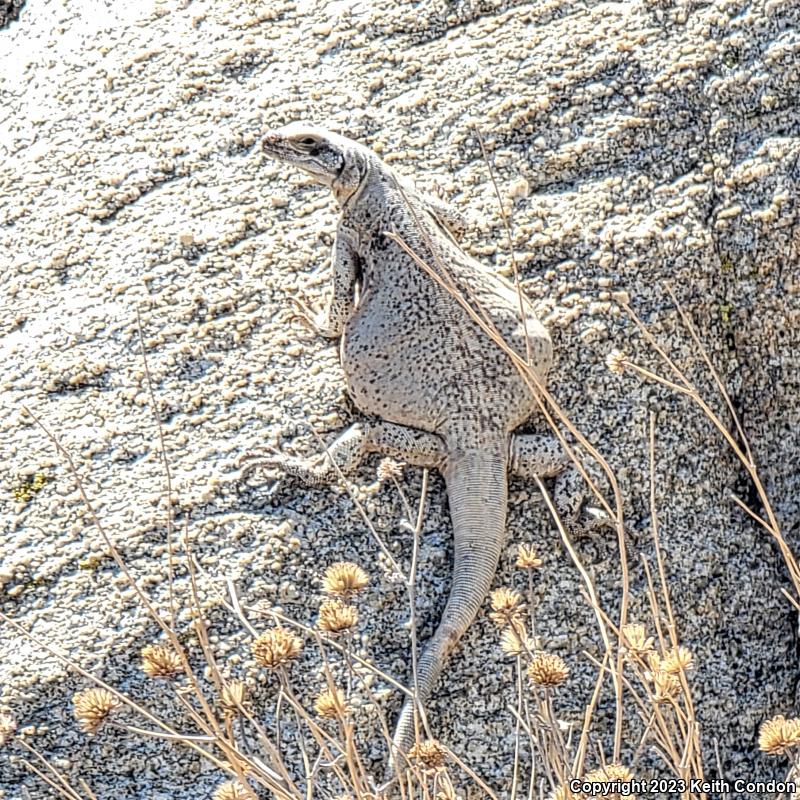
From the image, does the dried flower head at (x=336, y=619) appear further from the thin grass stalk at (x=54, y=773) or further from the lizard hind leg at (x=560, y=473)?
the lizard hind leg at (x=560, y=473)

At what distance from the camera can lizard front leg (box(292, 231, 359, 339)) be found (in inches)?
156

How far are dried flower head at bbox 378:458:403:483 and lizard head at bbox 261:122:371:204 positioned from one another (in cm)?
94

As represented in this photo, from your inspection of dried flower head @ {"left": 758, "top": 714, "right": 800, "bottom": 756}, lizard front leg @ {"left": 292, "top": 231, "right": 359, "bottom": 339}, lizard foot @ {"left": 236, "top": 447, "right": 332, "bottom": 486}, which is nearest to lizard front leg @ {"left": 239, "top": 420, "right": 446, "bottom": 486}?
lizard foot @ {"left": 236, "top": 447, "right": 332, "bottom": 486}

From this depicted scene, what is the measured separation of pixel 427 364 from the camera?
148 inches

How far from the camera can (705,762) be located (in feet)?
12.1

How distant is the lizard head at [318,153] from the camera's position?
12.9ft

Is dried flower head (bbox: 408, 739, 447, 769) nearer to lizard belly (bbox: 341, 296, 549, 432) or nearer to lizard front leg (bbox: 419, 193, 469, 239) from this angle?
lizard belly (bbox: 341, 296, 549, 432)

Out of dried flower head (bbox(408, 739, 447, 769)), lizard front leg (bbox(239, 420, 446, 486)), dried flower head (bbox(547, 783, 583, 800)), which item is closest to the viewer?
dried flower head (bbox(547, 783, 583, 800))

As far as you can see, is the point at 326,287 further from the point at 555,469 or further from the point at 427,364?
the point at 555,469

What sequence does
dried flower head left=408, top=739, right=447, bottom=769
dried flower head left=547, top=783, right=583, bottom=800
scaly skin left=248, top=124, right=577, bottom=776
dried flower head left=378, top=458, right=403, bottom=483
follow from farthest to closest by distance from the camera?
scaly skin left=248, top=124, right=577, bottom=776 < dried flower head left=378, top=458, right=403, bottom=483 < dried flower head left=408, top=739, right=447, bottom=769 < dried flower head left=547, top=783, right=583, bottom=800

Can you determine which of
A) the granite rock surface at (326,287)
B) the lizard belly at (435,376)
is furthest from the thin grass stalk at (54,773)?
the lizard belly at (435,376)

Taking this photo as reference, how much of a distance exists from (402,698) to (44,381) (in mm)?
1621

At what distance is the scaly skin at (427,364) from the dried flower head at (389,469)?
0.06m

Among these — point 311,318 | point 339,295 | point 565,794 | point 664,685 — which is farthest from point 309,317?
point 565,794
